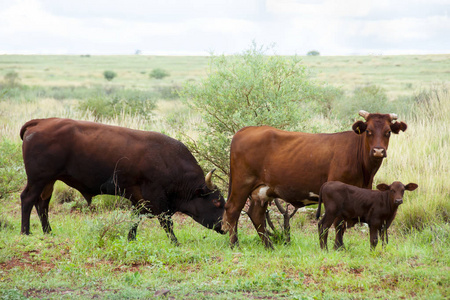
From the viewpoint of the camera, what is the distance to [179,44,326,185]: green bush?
9961 millimetres

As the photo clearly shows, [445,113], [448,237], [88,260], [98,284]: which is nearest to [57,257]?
[88,260]

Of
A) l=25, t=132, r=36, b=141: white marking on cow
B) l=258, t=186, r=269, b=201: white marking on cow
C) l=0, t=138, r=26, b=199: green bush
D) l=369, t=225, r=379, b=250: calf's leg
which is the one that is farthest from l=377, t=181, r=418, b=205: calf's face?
l=0, t=138, r=26, b=199: green bush

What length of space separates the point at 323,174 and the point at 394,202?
1035mm

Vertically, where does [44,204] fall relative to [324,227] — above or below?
below

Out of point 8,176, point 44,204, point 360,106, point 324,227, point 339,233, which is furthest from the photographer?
point 360,106

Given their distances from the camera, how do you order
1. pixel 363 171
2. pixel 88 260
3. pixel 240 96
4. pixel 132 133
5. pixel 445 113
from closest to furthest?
1. pixel 88 260
2. pixel 363 171
3. pixel 132 133
4. pixel 240 96
5. pixel 445 113

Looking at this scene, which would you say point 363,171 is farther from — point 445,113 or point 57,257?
point 445,113

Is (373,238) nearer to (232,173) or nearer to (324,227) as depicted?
(324,227)

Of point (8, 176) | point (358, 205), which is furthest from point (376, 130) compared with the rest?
point (8, 176)

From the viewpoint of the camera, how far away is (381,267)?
6.41 metres

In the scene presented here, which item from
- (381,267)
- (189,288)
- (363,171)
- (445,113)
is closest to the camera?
(189,288)

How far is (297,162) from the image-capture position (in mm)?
7797

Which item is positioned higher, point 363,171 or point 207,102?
point 207,102

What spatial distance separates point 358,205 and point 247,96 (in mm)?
3351
